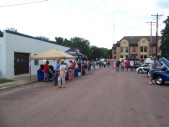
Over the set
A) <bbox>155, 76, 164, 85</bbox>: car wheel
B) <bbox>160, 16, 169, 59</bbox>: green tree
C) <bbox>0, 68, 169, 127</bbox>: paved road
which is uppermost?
<bbox>160, 16, 169, 59</bbox>: green tree

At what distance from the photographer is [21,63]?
2941cm

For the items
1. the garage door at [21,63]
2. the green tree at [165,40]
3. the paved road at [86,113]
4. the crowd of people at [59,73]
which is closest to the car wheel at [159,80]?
the crowd of people at [59,73]

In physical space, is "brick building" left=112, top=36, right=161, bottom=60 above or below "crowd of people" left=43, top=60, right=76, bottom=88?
above

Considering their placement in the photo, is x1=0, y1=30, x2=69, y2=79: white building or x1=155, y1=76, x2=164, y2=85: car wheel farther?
x1=0, y1=30, x2=69, y2=79: white building

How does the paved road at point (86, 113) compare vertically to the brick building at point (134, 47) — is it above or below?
below

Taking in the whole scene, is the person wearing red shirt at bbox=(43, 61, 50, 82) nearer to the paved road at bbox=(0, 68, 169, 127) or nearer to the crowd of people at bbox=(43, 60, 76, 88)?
the crowd of people at bbox=(43, 60, 76, 88)

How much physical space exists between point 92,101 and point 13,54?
15983 millimetres

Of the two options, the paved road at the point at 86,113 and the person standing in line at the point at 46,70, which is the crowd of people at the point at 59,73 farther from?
the paved road at the point at 86,113

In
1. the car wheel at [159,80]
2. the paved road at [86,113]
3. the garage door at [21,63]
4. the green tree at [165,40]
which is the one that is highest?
the green tree at [165,40]

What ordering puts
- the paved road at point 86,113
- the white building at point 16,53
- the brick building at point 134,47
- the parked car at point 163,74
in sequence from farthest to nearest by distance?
the brick building at point 134,47, the white building at point 16,53, the parked car at point 163,74, the paved road at point 86,113

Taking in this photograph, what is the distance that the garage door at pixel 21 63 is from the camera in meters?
28.0

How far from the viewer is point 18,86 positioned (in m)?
20.6

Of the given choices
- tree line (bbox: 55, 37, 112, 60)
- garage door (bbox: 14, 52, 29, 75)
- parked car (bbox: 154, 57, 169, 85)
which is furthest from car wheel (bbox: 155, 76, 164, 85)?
tree line (bbox: 55, 37, 112, 60)

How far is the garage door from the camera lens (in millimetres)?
27953
